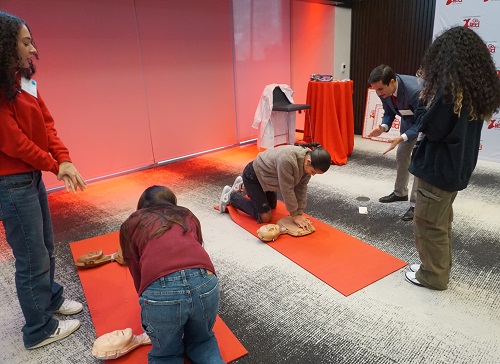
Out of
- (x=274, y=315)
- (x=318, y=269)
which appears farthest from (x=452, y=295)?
(x=274, y=315)

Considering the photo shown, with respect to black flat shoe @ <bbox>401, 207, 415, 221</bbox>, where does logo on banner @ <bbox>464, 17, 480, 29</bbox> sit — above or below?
above

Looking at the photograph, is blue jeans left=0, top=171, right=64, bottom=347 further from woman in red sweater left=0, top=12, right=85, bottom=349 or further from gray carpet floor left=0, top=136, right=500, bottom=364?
gray carpet floor left=0, top=136, right=500, bottom=364

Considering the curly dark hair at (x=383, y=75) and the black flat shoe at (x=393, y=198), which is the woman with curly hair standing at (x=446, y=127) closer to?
the curly dark hair at (x=383, y=75)

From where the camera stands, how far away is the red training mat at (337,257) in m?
2.20

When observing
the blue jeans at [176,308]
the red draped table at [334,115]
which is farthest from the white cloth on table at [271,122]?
the blue jeans at [176,308]

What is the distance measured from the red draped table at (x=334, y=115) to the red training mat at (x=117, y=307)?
2.79m

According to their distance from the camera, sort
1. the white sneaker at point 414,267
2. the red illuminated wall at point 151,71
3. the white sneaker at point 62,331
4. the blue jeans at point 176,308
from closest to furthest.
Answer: the blue jeans at point 176,308, the white sneaker at point 62,331, the white sneaker at point 414,267, the red illuminated wall at point 151,71

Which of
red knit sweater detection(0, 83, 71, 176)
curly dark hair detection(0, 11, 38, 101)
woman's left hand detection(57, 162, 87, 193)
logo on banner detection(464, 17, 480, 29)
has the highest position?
logo on banner detection(464, 17, 480, 29)

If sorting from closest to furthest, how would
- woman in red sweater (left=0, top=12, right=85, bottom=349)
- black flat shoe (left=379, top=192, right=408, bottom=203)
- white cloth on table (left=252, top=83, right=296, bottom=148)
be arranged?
woman in red sweater (left=0, top=12, right=85, bottom=349) < black flat shoe (left=379, top=192, right=408, bottom=203) < white cloth on table (left=252, top=83, right=296, bottom=148)

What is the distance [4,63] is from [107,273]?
1370 mm

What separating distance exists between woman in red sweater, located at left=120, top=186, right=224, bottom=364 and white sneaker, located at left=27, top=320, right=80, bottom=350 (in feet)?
1.93

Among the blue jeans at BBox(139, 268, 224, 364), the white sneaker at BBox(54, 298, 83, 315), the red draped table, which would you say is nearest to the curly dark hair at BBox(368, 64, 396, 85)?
the red draped table

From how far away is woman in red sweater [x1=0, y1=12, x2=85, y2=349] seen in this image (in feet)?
4.82

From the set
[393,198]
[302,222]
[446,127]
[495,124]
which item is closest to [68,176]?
[302,222]
